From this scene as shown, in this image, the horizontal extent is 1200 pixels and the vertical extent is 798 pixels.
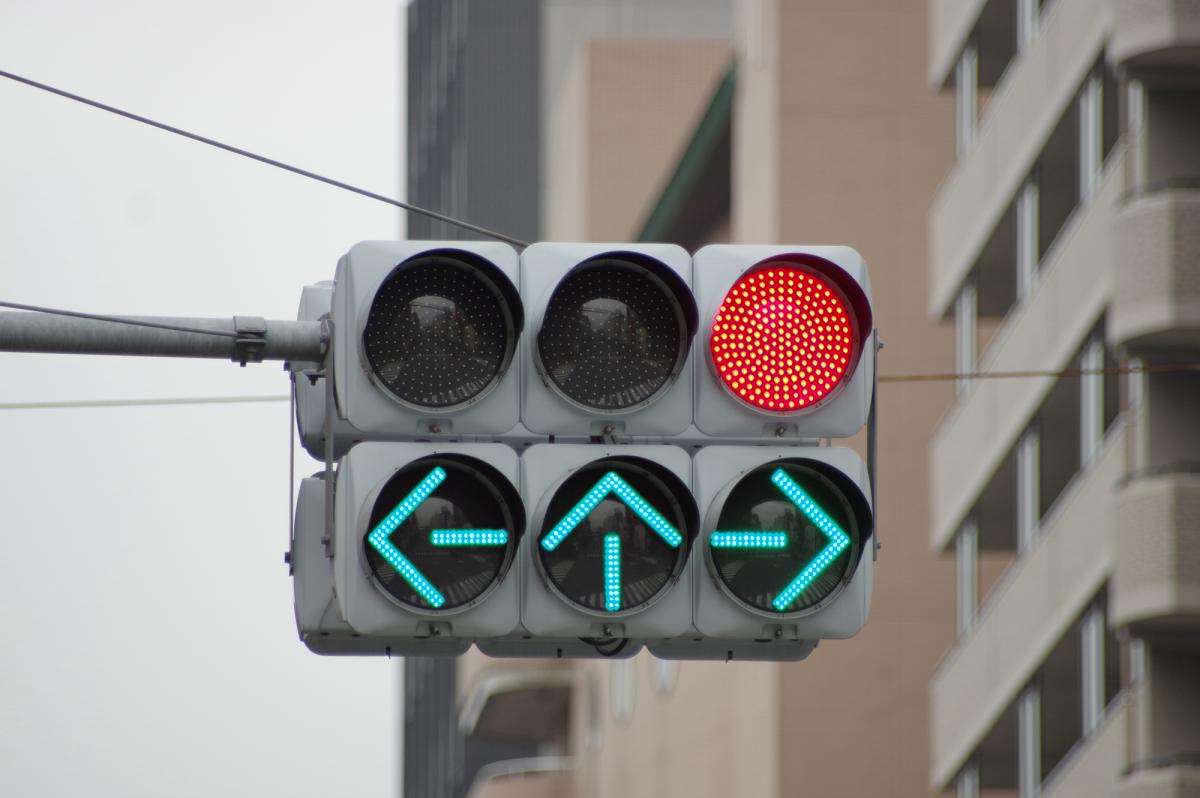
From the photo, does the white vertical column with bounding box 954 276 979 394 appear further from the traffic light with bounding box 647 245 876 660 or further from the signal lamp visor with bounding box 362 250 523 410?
the signal lamp visor with bounding box 362 250 523 410

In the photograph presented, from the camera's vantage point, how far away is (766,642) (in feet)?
19.5

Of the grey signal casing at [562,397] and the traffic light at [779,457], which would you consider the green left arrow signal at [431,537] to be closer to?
the grey signal casing at [562,397]

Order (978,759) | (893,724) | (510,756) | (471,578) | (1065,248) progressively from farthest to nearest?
(510,756), (893,724), (978,759), (1065,248), (471,578)

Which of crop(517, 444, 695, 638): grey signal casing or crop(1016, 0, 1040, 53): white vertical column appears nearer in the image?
crop(517, 444, 695, 638): grey signal casing

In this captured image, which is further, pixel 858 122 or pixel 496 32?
pixel 496 32

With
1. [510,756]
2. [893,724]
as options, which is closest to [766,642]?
[893,724]

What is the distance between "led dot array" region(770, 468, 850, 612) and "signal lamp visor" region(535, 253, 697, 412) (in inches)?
15.1

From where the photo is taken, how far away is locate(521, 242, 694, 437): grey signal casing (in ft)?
19.2

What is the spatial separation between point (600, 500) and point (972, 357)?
2388 cm

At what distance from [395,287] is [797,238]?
1204 inches

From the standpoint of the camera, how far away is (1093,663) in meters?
24.3

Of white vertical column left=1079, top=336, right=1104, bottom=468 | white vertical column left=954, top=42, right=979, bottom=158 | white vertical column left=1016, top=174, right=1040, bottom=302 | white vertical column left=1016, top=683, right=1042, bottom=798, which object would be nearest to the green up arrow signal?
white vertical column left=1079, top=336, right=1104, bottom=468

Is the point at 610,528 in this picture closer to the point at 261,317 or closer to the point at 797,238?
the point at 261,317

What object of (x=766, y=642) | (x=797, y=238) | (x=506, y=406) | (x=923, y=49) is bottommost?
(x=766, y=642)
